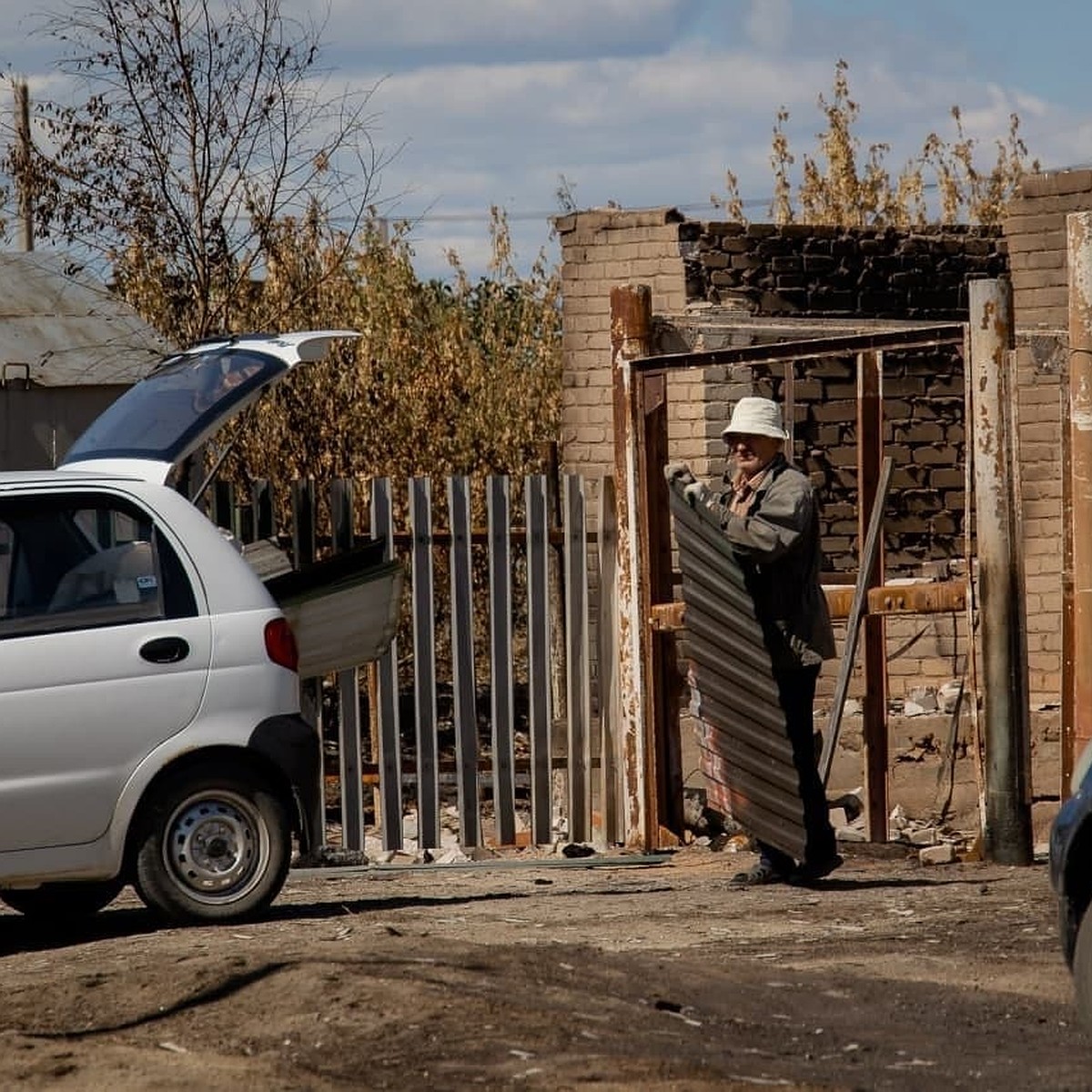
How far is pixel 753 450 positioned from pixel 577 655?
2446mm

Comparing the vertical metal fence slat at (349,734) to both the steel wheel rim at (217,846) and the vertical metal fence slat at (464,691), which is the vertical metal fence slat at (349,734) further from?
the steel wheel rim at (217,846)

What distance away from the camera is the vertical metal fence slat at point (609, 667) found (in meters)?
10.6

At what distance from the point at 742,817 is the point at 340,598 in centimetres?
172

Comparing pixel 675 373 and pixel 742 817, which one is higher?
pixel 675 373

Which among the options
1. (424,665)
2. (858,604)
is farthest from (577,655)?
(858,604)

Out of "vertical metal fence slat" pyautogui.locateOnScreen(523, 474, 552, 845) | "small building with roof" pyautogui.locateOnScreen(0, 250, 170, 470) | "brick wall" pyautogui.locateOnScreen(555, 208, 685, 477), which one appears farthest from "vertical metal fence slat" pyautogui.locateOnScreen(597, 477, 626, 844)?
"small building with roof" pyautogui.locateOnScreen(0, 250, 170, 470)

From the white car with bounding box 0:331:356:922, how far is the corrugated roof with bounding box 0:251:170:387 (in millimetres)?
8623

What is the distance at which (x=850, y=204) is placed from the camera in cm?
2477

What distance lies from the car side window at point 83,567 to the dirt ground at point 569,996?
3.55 ft

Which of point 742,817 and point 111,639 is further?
point 742,817

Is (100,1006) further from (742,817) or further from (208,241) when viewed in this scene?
(208,241)

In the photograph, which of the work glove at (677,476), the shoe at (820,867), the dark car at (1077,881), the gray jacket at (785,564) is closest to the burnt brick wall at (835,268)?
the work glove at (677,476)

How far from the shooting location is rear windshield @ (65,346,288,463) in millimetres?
8062

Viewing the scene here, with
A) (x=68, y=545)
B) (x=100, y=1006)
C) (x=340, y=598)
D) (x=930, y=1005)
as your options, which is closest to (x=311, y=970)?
(x=100, y=1006)
